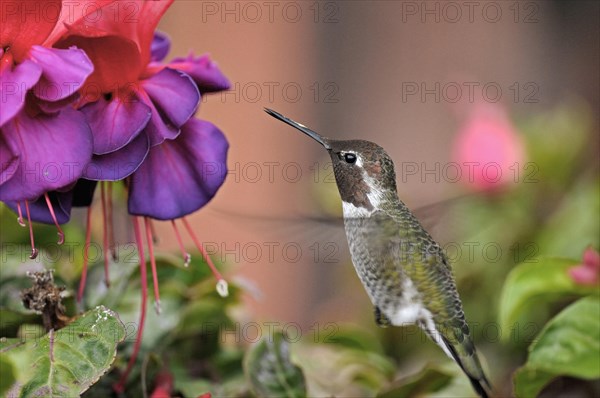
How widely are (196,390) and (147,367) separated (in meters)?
0.05

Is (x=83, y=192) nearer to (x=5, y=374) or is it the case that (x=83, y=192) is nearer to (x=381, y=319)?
(x=5, y=374)

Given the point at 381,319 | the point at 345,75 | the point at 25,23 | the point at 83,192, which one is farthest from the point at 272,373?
the point at 345,75

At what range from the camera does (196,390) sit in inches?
26.5

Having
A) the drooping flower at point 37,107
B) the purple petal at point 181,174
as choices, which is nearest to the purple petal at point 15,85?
the drooping flower at point 37,107

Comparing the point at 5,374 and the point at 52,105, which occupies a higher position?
the point at 52,105

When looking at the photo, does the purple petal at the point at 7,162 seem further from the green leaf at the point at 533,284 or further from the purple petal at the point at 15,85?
the green leaf at the point at 533,284

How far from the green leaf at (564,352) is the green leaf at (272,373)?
0.17 meters

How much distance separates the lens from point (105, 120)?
55 cm

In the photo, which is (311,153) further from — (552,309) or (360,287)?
(552,309)

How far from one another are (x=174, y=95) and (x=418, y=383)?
0.99 feet

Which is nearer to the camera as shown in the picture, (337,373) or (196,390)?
(196,390)

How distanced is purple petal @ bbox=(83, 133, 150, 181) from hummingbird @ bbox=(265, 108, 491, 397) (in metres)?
0.13

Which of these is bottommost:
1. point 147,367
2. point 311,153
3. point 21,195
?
point 311,153

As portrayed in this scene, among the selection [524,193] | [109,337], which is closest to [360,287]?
[524,193]
